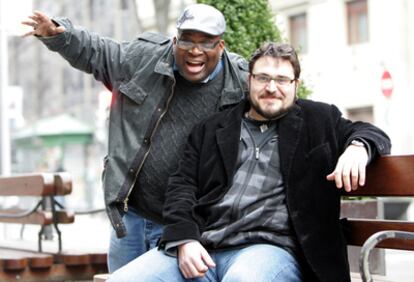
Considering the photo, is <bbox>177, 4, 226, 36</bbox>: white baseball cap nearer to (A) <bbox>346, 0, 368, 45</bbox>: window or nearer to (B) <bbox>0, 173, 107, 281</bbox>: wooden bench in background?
(B) <bbox>0, 173, 107, 281</bbox>: wooden bench in background

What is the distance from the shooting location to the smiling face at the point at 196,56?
435cm

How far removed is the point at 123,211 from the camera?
4.62 m

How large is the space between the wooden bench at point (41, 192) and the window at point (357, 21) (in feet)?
67.1

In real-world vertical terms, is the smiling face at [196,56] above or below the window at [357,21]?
below

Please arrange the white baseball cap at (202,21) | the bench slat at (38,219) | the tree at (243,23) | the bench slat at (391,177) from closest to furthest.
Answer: the bench slat at (391,177) < the white baseball cap at (202,21) < the tree at (243,23) < the bench slat at (38,219)

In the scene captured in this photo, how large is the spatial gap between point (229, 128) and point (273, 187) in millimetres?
349

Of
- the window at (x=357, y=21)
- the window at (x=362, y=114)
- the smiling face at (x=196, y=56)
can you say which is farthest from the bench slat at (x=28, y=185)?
the window at (x=357, y=21)

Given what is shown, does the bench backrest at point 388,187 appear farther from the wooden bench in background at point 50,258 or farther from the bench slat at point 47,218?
the bench slat at point 47,218

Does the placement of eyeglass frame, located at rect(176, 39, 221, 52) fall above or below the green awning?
above

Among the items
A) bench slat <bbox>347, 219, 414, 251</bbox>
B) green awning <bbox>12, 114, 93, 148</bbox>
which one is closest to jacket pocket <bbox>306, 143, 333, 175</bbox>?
bench slat <bbox>347, 219, 414, 251</bbox>

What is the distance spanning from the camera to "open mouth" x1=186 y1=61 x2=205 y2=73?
14.5 ft

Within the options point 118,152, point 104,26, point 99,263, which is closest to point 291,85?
point 118,152

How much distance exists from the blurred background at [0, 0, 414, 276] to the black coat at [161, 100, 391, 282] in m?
7.90

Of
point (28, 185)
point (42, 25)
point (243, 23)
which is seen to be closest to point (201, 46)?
point (42, 25)
